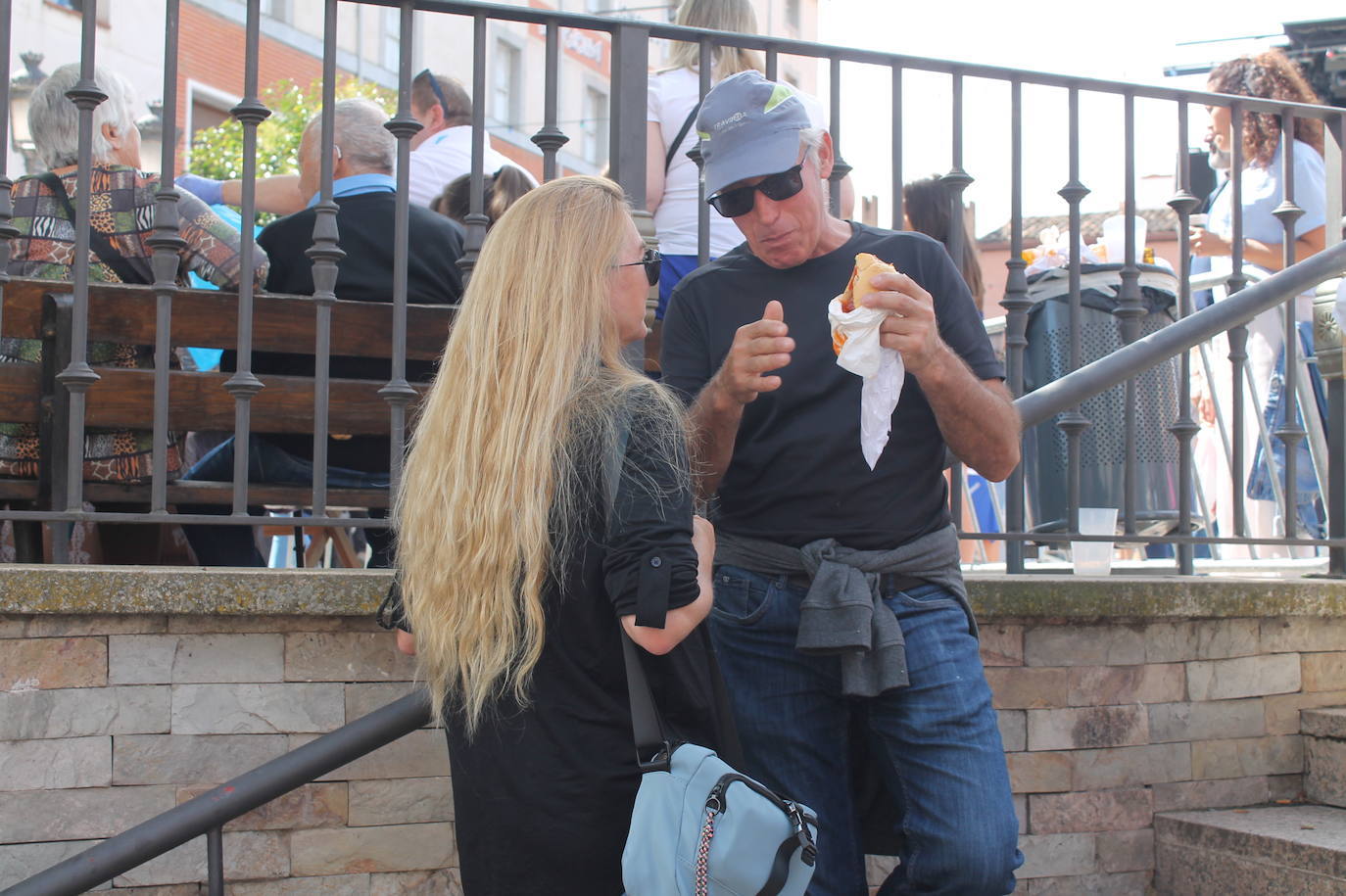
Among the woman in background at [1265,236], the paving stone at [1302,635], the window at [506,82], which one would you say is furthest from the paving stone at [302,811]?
the window at [506,82]

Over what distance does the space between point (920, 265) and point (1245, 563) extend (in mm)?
2829

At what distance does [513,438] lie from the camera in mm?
2141

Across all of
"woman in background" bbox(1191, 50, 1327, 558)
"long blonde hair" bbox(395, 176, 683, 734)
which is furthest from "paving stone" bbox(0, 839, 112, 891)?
"woman in background" bbox(1191, 50, 1327, 558)

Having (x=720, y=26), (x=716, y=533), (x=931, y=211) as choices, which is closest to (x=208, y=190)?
(x=720, y=26)

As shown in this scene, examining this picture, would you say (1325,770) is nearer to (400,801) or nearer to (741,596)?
(741,596)

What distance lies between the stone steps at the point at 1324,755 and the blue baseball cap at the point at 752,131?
2.29m

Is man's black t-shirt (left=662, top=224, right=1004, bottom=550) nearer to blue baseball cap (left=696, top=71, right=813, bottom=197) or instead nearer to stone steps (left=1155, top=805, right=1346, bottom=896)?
blue baseball cap (left=696, top=71, right=813, bottom=197)

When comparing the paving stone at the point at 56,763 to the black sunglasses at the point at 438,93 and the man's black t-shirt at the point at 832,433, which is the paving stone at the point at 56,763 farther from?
the black sunglasses at the point at 438,93

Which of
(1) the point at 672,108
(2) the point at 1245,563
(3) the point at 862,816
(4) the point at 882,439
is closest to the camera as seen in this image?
(4) the point at 882,439

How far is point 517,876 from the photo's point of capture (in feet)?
6.99

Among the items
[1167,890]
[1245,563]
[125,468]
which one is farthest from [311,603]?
[1245,563]

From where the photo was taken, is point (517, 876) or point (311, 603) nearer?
point (517, 876)

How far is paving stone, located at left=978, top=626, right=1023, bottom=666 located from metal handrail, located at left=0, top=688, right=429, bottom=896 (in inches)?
55.7

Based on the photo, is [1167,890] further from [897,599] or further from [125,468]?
[125,468]
